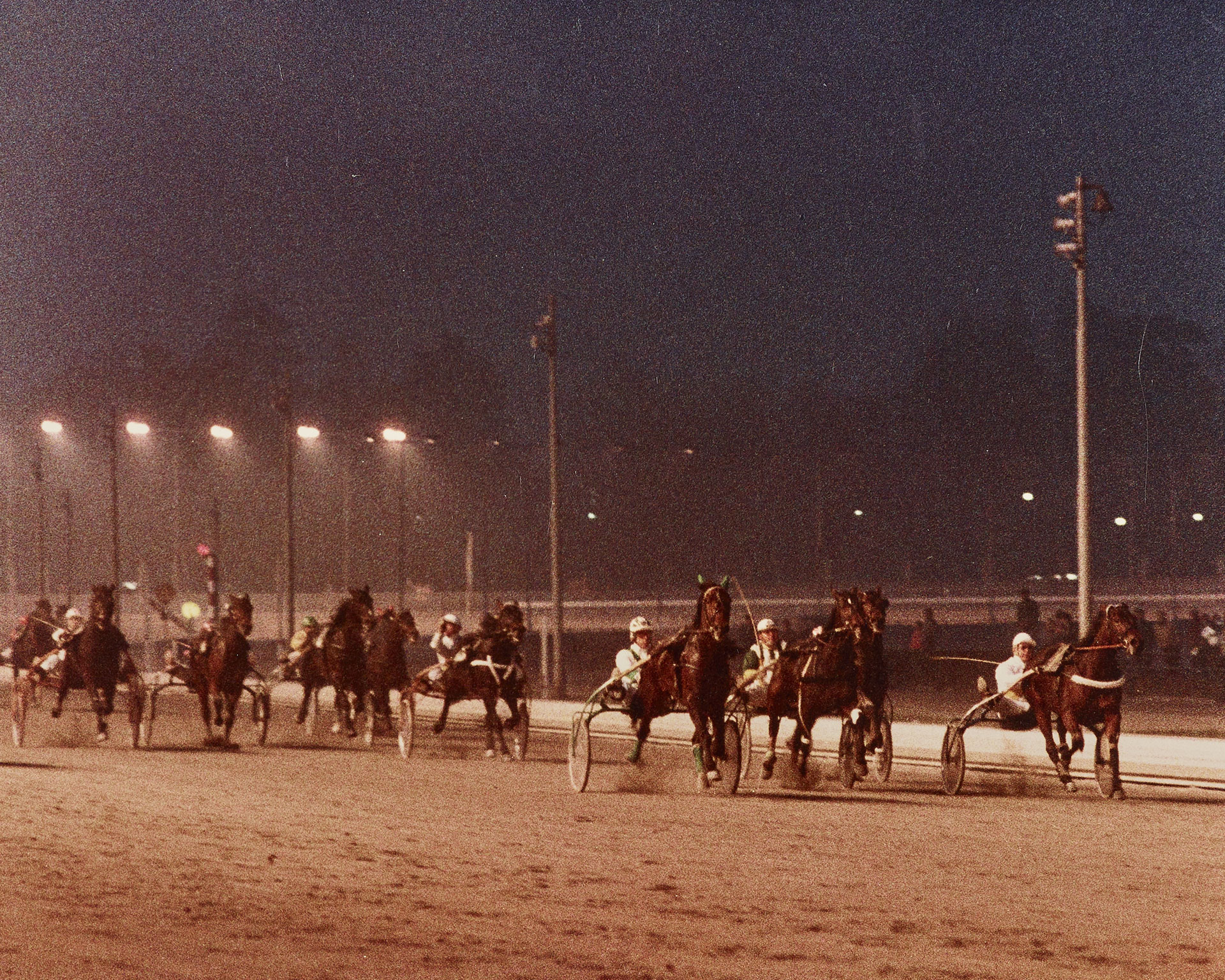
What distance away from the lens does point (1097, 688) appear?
15625mm

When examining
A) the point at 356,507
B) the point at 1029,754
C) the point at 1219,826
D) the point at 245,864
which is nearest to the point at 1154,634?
the point at 1029,754

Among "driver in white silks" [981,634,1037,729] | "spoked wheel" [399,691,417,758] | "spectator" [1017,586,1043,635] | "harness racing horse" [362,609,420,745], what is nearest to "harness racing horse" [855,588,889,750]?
"driver in white silks" [981,634,1037,729]

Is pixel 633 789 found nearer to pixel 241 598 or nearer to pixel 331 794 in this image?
pixel 331 794

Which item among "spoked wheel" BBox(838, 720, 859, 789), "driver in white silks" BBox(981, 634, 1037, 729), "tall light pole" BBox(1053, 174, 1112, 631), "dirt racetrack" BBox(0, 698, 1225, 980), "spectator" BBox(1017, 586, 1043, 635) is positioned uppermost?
"tall light pole" BBox(1053, 174, 1112, 631)

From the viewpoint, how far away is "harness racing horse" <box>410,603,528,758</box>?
2006 cm

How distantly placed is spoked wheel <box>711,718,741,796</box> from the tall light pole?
759cm

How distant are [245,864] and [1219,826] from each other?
24.0 feet

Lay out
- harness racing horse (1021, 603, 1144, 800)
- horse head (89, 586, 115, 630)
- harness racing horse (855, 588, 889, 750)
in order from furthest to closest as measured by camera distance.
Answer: horse head (89, 586, 115, 630) → harness racing horse (855, 588, 889, 750) → harness racing horse (1021, 603, 1144, 800)

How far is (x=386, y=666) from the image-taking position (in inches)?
902

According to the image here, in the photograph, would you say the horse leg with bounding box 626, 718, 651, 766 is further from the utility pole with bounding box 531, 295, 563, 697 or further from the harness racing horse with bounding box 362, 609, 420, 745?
the utility pole with bounding box 531, 295, 563, 697

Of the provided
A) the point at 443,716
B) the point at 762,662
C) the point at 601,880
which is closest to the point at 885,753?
the point at 762,662

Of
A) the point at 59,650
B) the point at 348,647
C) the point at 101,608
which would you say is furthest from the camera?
the point at 59,650

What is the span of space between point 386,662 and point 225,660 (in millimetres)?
2018

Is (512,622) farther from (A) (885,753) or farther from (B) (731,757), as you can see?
(A) (885,753)
